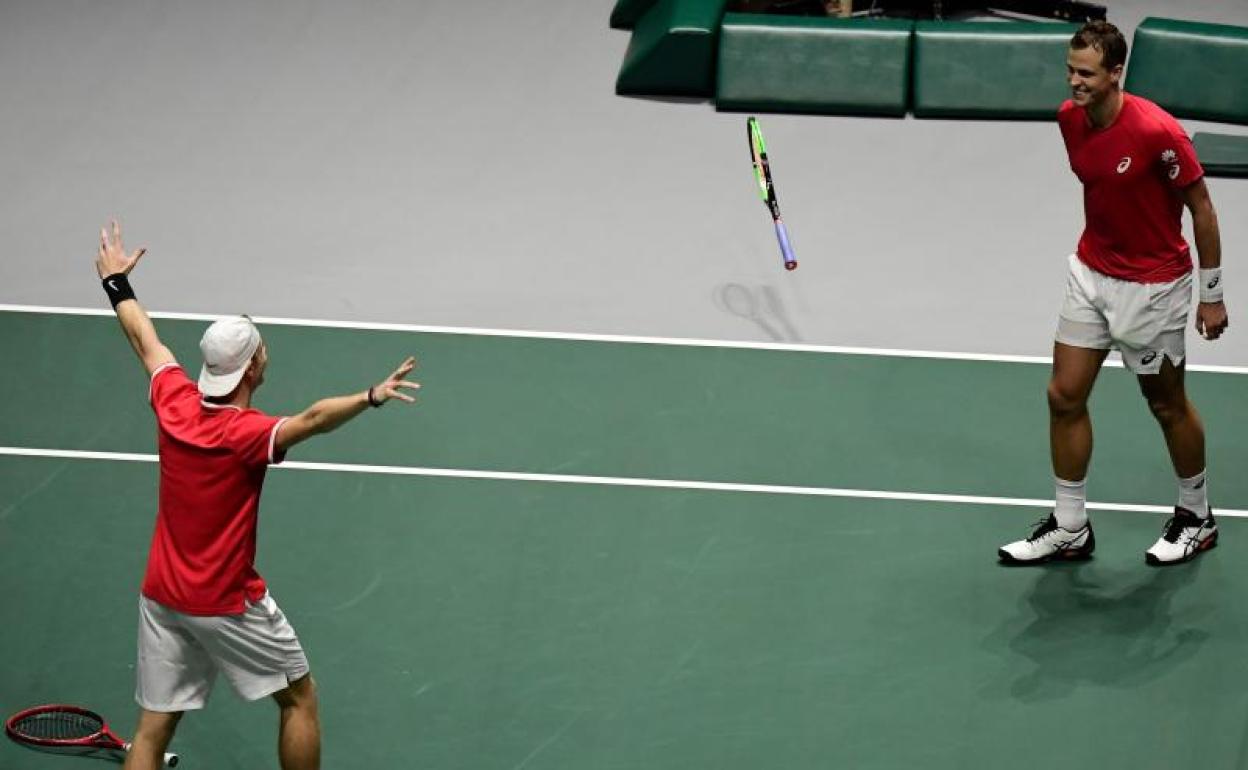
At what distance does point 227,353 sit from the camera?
605 cm

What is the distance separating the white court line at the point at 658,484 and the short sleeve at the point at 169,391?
246 cm

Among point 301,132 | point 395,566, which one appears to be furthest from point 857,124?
point 395,566

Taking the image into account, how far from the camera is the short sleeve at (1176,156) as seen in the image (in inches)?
288

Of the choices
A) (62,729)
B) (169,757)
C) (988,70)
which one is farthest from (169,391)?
(988,70)

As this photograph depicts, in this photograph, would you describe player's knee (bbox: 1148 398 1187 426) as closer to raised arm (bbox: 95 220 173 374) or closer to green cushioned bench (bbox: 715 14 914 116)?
raised arm (bbox: 95 220 173 374)

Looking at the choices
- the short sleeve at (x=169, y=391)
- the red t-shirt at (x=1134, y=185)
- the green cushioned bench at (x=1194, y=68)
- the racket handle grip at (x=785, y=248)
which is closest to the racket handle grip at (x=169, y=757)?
the short sleeve at (x=169, y=391)

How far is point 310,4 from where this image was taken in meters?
13.8

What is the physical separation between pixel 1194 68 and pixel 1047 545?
5.17 m

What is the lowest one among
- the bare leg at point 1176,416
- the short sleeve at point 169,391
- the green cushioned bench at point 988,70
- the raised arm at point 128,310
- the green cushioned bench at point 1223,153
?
the green cushioned bench at point 1223,153

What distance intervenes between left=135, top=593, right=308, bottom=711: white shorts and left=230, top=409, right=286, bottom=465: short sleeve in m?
0.50

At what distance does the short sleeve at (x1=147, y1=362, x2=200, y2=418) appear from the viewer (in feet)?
20.3

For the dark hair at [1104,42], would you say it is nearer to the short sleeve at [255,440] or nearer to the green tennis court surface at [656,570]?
the green tennis court surface at [656,570]

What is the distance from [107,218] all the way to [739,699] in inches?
219

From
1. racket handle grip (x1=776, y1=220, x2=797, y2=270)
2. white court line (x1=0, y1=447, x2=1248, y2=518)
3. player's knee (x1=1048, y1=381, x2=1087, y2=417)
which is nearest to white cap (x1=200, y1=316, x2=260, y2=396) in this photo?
white court line (x1=0, y1=447, x2=1248, y2=518)
